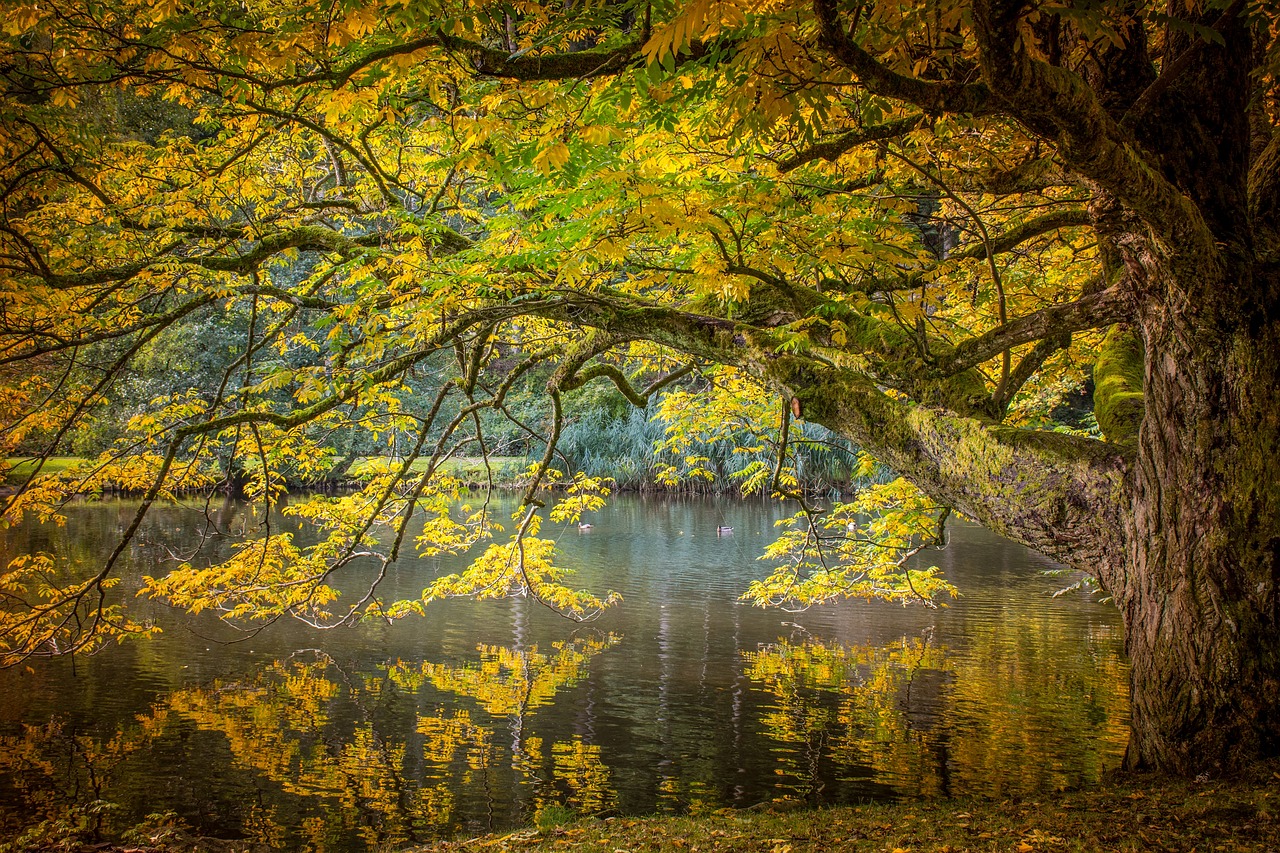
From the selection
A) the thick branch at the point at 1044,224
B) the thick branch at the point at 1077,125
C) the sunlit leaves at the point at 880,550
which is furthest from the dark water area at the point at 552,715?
the thick branch at the point at 1077,125

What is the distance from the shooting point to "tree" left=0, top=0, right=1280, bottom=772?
3.10 m

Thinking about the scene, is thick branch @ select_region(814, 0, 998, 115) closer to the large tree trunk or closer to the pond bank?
the large tree trunk

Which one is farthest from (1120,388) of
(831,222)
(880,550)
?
(880,550)

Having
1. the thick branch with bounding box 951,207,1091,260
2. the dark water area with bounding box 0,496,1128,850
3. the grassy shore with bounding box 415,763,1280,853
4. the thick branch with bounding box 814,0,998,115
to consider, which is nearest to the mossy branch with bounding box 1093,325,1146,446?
the thick branch with bounding box 951,207,1091,260

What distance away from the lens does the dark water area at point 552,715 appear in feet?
20.7

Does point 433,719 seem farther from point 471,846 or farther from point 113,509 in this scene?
point 113,509

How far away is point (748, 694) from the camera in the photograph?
9148 mm

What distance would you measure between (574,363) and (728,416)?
2.83 meters

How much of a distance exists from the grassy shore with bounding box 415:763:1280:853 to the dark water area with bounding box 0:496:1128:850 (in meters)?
1.61

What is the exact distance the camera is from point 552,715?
8.33 metres

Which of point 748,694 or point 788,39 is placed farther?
point 748,694

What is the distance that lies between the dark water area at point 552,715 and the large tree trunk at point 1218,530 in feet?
9.04

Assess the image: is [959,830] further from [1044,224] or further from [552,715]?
[552,715]

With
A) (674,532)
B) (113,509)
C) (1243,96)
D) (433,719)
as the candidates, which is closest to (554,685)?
(433,719)
